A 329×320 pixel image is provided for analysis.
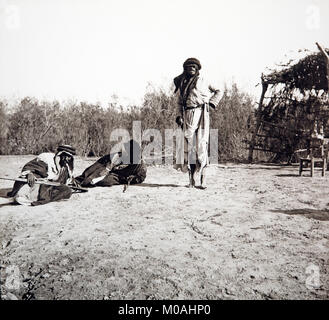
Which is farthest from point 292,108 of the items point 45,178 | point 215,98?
point 45,178

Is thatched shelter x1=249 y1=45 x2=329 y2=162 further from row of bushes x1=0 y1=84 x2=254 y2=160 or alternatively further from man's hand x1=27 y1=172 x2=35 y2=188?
man's hand x1=27 y1=172 x2=35 y2=188

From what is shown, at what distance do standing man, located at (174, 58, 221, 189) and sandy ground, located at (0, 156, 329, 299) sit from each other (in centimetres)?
68

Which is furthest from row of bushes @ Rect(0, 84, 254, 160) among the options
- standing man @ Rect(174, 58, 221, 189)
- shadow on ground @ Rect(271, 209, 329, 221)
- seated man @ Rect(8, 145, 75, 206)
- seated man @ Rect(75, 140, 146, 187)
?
shadow on ground @ Rect(271, 209, 329, 221)

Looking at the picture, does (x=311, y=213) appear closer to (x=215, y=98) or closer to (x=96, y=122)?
(x=215, y=98)

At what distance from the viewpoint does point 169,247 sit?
93.1 inches

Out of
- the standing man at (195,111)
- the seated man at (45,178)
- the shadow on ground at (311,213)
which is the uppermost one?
the standing man at (195,111)

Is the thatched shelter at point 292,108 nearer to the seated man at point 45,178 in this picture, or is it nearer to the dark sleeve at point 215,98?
the dark sleeve at point 215,98

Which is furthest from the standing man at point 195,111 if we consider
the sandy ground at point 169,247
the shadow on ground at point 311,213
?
the shadow on ground at point 311,213

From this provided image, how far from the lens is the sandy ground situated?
5.87 ft

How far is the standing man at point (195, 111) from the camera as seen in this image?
14.7 ft

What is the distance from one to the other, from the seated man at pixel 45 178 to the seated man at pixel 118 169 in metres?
0.58

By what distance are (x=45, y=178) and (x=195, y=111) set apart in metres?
2.48
